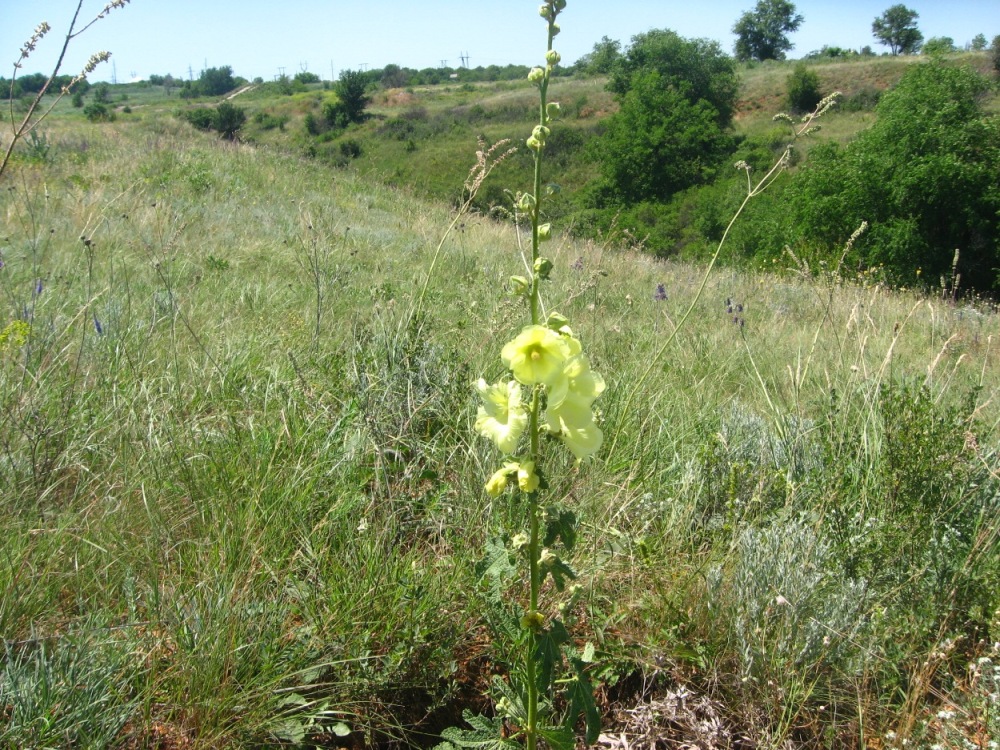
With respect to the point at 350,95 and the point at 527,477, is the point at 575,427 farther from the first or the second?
the point at 350,95

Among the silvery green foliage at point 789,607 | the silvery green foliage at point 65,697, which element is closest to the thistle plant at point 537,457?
the silvery green foliage at point 789,607

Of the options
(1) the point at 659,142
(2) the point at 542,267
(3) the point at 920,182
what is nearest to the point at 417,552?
(2) the point at 542,267

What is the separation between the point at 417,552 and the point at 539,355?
854 mm

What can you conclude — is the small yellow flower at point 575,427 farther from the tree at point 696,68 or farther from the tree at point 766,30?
the tree at point 766,30

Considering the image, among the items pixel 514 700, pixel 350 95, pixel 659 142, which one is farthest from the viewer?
pixel 350 95

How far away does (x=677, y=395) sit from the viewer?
2.84 meters

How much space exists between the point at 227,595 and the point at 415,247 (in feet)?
16.6

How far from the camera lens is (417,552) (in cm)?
178

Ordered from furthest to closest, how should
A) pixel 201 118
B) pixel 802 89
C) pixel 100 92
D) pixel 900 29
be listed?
pixel 900 29 < pixel 802 89 < pixel 201 118 < pixel 100 92

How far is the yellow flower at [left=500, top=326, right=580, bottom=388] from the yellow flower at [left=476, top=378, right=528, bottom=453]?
0.23 feet

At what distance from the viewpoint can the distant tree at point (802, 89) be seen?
4006 centimetres

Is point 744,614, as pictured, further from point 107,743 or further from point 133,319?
point 133,319

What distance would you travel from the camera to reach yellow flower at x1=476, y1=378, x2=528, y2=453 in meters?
1.21

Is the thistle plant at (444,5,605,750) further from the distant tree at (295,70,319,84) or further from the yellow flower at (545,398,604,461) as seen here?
the distant tree at (295,70,319,84)
